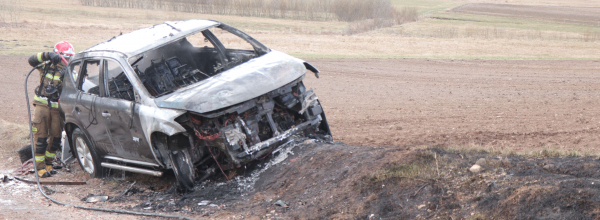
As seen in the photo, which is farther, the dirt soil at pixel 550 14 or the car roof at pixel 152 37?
the dirt soil at pixel 550 14

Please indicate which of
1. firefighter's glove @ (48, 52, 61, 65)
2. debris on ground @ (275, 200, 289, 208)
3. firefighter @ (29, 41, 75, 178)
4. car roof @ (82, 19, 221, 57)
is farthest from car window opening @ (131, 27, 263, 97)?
debris on ground @ (275, 200, 289, 208)

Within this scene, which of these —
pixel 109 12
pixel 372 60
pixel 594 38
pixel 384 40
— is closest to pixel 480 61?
pixel 372 60

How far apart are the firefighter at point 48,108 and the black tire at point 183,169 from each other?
3.09 m

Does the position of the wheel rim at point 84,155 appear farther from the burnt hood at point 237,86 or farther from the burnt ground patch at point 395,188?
the burnt hood at point 237,86

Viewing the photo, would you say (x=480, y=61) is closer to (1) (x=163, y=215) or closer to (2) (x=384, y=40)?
(2) (x=384, y=40)

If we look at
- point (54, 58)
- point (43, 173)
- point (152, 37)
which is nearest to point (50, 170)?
point (43, 173)

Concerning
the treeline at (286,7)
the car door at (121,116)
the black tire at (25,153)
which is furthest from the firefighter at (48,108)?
the treeline at (286,7)

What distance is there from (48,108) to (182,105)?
362cm

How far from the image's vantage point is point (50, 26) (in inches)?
1273

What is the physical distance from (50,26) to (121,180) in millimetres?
28754

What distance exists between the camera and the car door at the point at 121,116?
6.46 meters

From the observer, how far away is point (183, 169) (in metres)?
6.34

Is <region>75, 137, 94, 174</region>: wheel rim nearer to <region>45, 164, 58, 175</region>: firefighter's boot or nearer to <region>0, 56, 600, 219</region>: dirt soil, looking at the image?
<region>0, 56, 600, 219</region>: dirt soil

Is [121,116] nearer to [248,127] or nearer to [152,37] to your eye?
[152,37]
